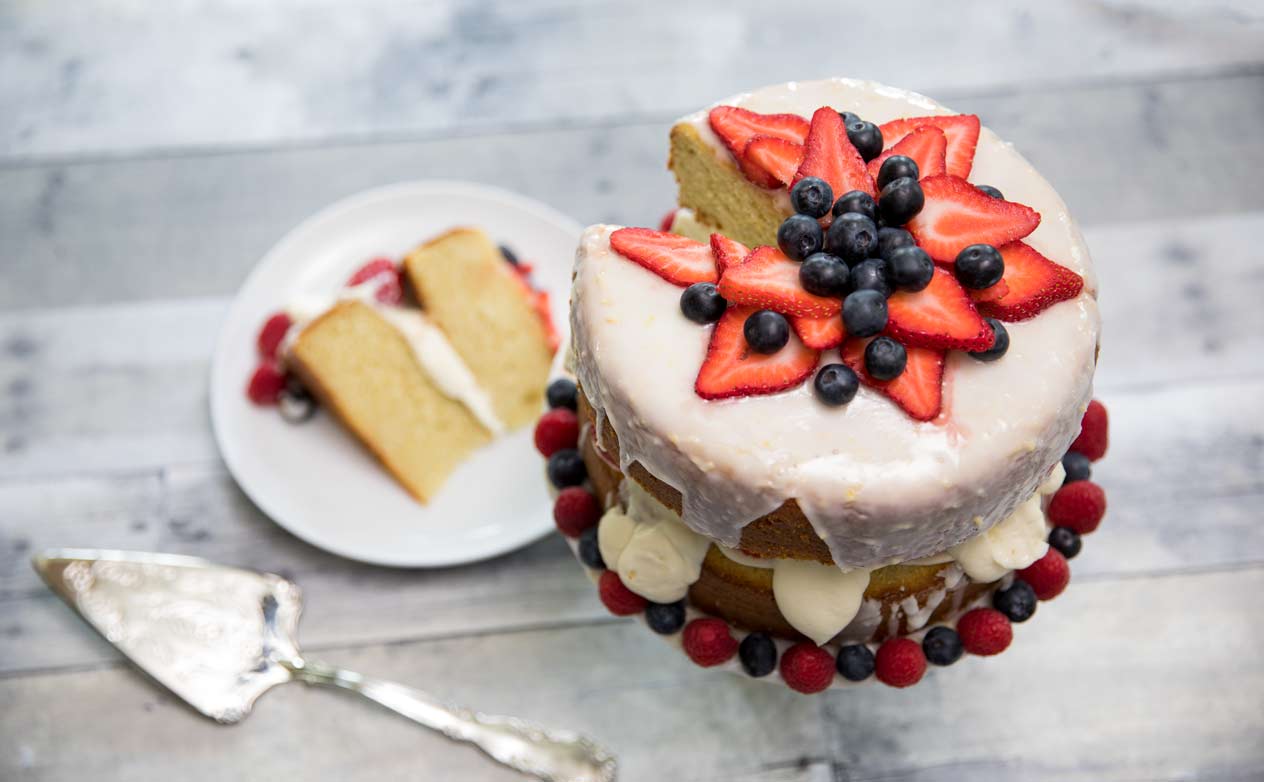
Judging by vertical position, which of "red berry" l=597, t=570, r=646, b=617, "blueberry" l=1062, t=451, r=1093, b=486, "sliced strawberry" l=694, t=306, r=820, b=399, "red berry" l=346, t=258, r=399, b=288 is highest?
"sliced strawberry" l=694, t=306, r=820, b=399

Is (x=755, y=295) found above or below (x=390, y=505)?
above

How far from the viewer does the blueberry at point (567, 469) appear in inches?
59.2

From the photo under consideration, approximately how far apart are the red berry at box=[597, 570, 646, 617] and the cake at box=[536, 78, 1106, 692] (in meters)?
0.04

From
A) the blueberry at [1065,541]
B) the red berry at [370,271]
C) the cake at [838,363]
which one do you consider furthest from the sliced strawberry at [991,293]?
the red berry at [370,271]

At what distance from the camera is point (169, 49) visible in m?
2.35

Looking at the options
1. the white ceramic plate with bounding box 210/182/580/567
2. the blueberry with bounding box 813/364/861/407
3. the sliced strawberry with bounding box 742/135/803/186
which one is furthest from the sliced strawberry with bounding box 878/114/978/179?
the white ceramic plate with bounding box 210/182/580/567

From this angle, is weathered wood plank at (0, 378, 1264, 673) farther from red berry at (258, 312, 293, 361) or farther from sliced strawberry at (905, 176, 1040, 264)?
sliced strawberry at (905, 176, 1040, 264)

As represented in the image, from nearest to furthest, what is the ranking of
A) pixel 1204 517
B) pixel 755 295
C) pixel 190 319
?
pixel 755 295, pixel 1204 517, pixel 190 319

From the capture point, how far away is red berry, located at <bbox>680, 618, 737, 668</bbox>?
1371 millimetres

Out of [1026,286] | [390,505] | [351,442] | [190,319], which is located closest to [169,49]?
[190,319]

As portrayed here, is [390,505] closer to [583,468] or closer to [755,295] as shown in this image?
[583,468]

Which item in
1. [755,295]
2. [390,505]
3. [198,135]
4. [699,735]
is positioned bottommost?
[699,735]

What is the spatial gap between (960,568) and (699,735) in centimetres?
62

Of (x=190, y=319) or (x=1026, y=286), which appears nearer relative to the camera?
(x=1026, y=286)
